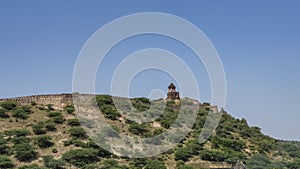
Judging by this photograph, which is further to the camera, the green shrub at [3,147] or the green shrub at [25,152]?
the green shrub at [3,147]

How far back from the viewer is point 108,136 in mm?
59219

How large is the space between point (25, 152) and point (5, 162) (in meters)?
3.34

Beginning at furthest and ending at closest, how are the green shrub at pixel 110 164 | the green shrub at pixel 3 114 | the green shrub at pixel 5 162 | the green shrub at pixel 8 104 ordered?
the green shrub at pixel 8 104
the green shrub at pixel 3 114
the green shrub at pixel 110 164
the green shrub at pixel 5 162

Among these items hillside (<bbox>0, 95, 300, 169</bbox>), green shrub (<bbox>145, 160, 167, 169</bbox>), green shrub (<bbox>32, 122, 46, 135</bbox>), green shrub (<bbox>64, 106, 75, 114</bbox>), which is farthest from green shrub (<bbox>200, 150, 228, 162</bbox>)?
green shrub (<bbox>32, 122, 46, 135</bbox>)

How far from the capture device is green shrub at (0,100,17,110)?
62469mm

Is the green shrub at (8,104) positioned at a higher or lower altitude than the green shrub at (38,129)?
higher

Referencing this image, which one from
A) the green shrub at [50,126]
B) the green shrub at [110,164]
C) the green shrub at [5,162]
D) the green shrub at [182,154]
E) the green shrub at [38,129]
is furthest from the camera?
the green shrub at [50,126]

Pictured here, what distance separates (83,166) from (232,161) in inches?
777

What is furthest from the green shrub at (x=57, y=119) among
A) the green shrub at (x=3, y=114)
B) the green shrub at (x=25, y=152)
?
the green shrub at (x=25, y=152)

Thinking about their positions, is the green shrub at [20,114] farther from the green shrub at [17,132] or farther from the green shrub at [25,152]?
the green shrub at [25,152]

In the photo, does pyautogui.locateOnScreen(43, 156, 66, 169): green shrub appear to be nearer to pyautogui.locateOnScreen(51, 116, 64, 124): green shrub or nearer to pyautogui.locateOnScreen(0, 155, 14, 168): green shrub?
pyautogui.locateOnScreen(0, 155, 14, 168): green shrub

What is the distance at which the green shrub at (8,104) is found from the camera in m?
62.5

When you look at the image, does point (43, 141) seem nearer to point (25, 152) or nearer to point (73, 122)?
point (25, 152)

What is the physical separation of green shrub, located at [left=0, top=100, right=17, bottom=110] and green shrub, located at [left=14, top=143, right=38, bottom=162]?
13.5 m
